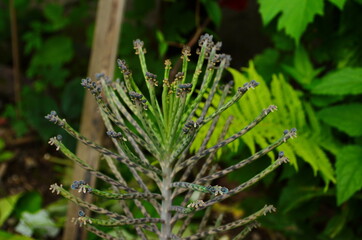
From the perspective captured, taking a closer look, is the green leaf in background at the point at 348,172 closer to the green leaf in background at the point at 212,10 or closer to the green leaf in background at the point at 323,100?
the green leaf in background at the point at 323,100

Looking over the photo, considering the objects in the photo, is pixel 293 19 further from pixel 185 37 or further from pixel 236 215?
pixel 236 215

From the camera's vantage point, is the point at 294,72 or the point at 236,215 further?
the point at 236,215

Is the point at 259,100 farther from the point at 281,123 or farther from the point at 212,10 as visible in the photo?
the point at 212,10

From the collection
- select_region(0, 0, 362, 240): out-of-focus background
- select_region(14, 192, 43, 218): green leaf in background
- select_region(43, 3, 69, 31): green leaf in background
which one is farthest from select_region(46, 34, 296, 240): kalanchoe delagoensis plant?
select_region(43, 3, 69, 31): green leaf in background

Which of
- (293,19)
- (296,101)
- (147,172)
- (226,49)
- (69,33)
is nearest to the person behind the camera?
(147,172)

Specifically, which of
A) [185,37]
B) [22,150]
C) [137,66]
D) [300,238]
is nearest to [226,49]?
[185,37]

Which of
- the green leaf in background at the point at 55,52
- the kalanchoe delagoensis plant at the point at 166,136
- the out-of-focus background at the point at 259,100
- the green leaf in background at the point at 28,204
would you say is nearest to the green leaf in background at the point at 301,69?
the out-of-focus background at the point at 259,100
